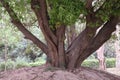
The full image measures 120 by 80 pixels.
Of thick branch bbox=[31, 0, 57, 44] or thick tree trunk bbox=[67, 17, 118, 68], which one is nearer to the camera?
thick branch bbox=[31, 0, 57, 44]

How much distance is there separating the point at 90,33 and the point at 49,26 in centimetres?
112

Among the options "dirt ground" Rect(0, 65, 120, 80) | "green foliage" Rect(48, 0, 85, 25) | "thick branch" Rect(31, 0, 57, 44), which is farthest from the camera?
"dirt ground" Rect(0, 65, 120, 80)

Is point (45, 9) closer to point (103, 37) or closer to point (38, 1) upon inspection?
point (38, 1)

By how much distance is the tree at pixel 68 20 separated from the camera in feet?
21.4

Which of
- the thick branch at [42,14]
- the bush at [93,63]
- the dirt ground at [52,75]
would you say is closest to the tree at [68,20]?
the thick branch at [42,14]

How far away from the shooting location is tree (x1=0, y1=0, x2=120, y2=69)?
651 centimetres

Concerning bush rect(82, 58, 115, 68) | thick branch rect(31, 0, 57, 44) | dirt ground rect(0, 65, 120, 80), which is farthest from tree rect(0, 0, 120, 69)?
bush rect(82, 58, 115, 68)

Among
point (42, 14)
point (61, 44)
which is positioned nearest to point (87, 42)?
point (61, 44)

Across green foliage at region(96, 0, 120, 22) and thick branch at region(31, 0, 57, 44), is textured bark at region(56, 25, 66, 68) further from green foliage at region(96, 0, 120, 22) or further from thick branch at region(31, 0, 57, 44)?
green foliage at region(96, 0, 120, 22)

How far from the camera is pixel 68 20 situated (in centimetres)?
625

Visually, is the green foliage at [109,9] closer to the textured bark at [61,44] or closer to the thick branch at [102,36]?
the thick branch at [102,36]

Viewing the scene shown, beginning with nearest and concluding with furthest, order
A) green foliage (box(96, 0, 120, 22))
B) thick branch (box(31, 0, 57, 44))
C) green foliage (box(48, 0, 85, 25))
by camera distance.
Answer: green foliage (box(48, 0, 85, 25))
green foliage (box(96, 0, 120, 22))
thick branch (box(31, 0, 57, 44))

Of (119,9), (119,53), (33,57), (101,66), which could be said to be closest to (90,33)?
(119,9)

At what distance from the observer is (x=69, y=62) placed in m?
8.22
